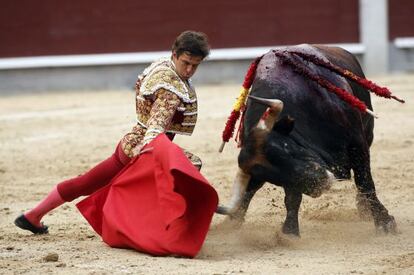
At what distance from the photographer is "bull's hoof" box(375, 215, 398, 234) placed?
161 inches

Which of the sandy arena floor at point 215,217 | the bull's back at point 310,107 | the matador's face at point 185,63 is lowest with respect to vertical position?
the sandy arena floor at point 215,217

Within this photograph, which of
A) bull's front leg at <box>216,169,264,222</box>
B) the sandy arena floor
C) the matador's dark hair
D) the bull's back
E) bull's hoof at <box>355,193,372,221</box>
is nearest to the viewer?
the sandy arena floor

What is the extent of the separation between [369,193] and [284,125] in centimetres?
76

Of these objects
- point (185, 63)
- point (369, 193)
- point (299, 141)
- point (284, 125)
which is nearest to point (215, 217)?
point (369, 193)

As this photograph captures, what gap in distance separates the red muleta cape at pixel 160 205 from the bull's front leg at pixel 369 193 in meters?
0.83

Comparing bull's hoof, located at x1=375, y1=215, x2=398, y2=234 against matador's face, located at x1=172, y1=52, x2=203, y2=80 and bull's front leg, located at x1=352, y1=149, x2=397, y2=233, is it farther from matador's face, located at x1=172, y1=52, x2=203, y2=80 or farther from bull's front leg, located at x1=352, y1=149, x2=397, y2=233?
matador's face, located at x1=172, y1=52, x2=203, y2=80

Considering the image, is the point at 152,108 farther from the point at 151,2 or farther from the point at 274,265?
the point at 151,2

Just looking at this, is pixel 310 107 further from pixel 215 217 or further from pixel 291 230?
pixel 215 217

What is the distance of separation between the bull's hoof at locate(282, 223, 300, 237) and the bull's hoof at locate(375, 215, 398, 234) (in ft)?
1.30

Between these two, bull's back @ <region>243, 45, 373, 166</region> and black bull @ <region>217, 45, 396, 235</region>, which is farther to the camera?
bull's back @ <region>243, 45, 373, 166</region>

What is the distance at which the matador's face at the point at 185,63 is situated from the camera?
358cm

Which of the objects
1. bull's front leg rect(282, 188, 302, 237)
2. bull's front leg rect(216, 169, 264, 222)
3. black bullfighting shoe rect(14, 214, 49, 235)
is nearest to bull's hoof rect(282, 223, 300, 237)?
bull's front leg rect(282, 188, 302, 237)

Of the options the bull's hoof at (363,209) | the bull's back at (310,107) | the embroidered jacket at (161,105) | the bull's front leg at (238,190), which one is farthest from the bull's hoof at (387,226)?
the embroidered jacket at (161,105)

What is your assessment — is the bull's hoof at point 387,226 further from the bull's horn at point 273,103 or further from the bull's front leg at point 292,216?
the bull's horn at point 273,103
